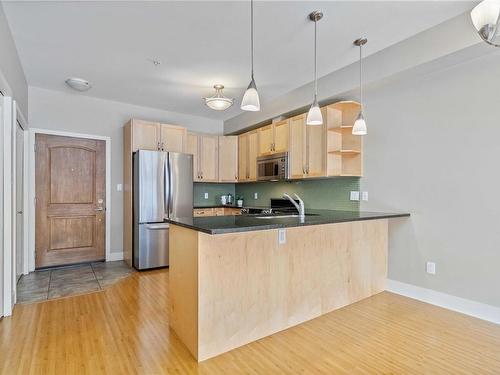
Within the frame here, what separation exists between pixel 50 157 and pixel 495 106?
566cm

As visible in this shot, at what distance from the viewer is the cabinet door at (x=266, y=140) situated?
4.77m

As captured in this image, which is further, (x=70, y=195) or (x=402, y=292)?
(x=70, y=195)

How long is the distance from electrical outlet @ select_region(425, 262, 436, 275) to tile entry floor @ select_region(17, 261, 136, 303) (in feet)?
12.5

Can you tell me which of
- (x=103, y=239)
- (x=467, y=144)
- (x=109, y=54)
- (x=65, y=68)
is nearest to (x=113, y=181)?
(x=103, y=239)

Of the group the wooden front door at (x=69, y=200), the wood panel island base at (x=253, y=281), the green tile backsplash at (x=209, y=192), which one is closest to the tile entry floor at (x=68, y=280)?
the wooden front door at (x=69, y=200)

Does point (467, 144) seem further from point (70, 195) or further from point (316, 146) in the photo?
point (70, 195)

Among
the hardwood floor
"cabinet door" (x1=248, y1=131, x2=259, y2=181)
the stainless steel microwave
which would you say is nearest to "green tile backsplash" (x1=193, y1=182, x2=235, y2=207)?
"cabinet door" (x1=248, y1=131, x2=259, y2=181)

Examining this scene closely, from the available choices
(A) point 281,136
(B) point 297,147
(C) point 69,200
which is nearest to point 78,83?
(C) point 69,200

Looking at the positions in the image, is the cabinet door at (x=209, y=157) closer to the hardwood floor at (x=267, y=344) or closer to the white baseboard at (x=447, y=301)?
the hardwood floor at (x=267, y=344)

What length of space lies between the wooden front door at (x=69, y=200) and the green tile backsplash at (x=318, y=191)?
2.87 m

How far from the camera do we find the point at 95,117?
4.76m

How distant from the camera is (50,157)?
4.43 m

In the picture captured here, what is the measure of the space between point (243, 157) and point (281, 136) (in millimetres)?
1254

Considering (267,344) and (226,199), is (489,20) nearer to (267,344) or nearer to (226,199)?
(267,344)
